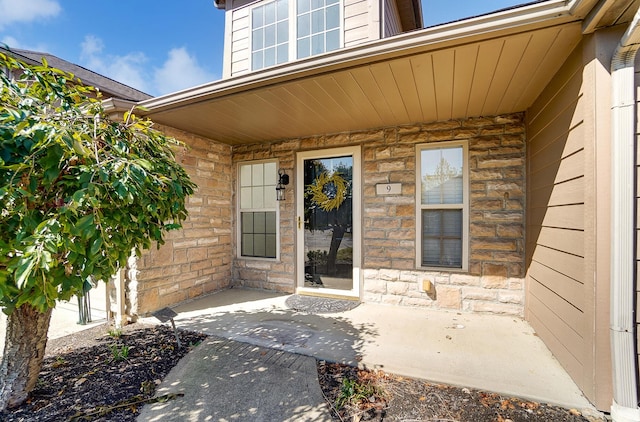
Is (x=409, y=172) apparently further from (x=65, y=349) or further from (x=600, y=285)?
(x=65, y=349)

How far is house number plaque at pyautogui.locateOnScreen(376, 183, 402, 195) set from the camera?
11.4 feet

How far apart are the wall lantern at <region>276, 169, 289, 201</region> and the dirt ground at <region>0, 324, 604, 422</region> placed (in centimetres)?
226

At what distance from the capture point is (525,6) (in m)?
1.66

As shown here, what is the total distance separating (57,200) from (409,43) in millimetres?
2399

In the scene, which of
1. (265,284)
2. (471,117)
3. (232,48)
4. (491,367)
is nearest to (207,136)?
(232,48)

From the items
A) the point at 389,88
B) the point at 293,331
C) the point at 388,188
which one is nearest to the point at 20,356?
the point at 293,331

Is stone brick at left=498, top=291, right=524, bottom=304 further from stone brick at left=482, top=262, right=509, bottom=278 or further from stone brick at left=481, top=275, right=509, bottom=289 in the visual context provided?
stone brick at left=482, top=262, right=509, bottom=278

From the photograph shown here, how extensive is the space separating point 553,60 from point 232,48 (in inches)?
179

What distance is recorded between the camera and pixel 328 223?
12.8 feet

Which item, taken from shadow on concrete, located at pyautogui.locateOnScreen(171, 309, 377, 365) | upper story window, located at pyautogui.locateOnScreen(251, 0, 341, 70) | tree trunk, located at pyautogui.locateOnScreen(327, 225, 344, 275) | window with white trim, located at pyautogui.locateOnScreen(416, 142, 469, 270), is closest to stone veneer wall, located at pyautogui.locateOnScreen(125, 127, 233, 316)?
shadow on concrete, located at pyautogui.locateOnScreen(171, 309, 377, 365)

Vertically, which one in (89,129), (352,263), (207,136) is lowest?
(352,263)

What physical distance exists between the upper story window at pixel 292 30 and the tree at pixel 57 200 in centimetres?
323

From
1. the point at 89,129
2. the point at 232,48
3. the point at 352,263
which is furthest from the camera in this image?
the point at 232,48

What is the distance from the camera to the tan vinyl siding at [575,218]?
5.34 feet
